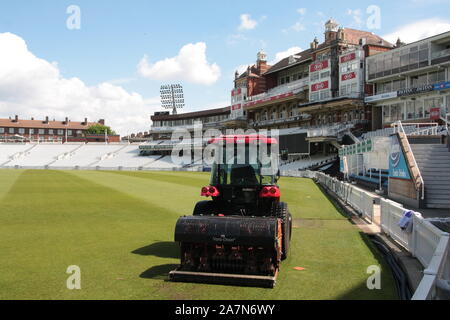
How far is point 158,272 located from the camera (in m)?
7.33

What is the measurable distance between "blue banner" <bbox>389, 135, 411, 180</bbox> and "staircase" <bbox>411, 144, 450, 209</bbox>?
85 centimetres

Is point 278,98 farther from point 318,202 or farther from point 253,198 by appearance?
point 253,198

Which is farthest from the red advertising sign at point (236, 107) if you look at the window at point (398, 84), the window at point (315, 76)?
the window at point (398, 84)

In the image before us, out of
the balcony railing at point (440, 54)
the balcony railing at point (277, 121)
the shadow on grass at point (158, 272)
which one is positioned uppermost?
the balcony railing at point (440, 54)

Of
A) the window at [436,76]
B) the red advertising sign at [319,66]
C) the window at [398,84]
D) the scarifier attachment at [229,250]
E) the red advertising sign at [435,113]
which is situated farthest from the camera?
the red advertising sign at [319,66]

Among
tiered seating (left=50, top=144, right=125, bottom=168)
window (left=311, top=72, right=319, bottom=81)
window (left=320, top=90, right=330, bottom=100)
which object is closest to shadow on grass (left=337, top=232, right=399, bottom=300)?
window (left=320, top=90, right=330, bottom=100)

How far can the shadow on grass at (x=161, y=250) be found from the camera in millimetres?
8770

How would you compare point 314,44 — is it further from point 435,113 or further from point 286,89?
point 435,113

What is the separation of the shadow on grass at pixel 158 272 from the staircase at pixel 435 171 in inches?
517

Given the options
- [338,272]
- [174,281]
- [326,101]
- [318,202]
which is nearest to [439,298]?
[338,272]

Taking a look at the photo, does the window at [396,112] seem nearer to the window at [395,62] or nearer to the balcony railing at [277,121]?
the window at [395,62]

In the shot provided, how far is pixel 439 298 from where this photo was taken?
5078 mm

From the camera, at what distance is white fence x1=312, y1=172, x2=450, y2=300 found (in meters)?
4.91

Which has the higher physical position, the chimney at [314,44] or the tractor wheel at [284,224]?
the chimney at [314,44]
